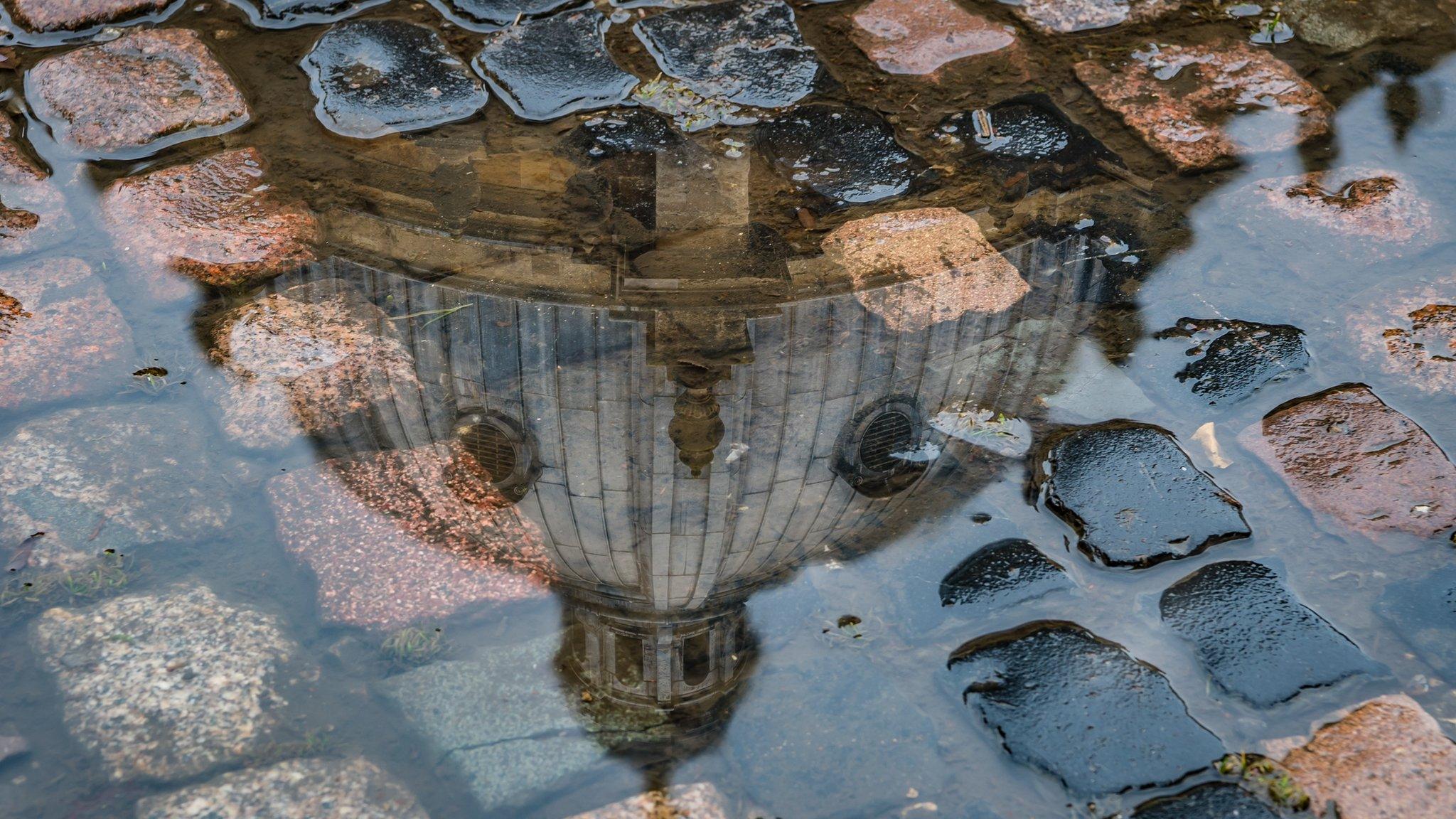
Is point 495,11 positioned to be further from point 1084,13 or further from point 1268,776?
point 1268,776

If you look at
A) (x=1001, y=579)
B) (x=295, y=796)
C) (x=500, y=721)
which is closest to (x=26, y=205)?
(x=295, y=796)

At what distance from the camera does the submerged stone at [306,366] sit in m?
2.84

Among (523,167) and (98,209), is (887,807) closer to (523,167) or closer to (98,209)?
(523,167)

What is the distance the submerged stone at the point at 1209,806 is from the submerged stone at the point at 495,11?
3.62 m

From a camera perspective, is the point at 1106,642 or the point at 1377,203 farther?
the point at 1377,203

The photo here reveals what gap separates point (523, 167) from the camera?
368cm

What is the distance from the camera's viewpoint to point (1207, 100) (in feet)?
12.8

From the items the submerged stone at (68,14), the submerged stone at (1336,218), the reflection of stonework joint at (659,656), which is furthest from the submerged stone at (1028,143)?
the submerged stone at (68,14)

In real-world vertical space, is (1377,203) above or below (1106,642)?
above

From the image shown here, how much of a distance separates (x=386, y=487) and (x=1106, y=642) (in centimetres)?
181

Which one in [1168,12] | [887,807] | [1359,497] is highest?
[1168,12]

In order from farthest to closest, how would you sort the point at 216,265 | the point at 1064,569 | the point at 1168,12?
the point at 1168,12 < the point at 216,265 < the point at 1064,569

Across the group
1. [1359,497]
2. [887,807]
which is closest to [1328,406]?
[1359,497]

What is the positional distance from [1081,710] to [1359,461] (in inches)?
44.6
